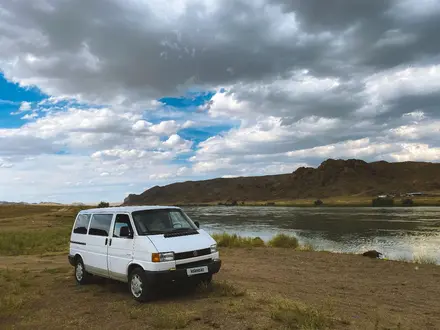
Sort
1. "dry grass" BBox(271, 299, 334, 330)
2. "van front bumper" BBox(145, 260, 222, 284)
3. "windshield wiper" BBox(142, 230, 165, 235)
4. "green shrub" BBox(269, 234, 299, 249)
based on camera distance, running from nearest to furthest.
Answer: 1. "dry grass" BBox(271, 299, 334, 330)
2. "van front bumper" BBox(145, 260, 222, 284)
3. "windshield wiper" BBox(142, 230, 165, 235)
4. "green shrub" BBox(269, 234, 299, 249)

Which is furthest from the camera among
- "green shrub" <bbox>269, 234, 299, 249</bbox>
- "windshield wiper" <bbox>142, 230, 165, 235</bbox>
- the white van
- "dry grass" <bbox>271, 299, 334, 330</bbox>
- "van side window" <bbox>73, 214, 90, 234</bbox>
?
"green shrub" <bbox>269, 234, 299, 249</bbox>

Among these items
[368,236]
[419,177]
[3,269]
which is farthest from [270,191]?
[3,269]

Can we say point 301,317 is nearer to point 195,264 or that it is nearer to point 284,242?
point 195,264

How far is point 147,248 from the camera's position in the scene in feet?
27.0

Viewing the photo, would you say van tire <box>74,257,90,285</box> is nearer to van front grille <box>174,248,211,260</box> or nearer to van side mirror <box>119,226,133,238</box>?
van side mirror <box>119,226,133,238</box>

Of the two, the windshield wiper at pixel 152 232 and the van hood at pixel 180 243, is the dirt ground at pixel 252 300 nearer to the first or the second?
the van hood at pixel 180 243

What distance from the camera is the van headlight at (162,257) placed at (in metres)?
8.05

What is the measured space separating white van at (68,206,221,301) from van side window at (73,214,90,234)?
0.98 ft

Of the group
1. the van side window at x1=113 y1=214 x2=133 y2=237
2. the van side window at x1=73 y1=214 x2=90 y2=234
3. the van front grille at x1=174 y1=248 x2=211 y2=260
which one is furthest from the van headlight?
the van side window at x1=73 y1=214 x2=90 y2=234

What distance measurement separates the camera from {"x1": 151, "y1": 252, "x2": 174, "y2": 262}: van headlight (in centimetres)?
805

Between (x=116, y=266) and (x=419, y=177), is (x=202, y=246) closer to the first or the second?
(x=116, y=266)

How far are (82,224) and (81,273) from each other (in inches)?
53.7

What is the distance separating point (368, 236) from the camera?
29.9 meters

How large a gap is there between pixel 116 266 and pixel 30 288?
11.4 ft
